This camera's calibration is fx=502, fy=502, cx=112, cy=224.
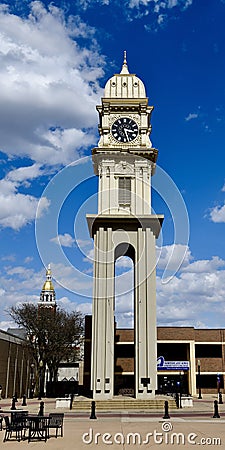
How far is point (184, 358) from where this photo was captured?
66688 mm

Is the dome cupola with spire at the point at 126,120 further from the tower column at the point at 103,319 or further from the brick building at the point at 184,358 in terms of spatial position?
the brick building at the point at 184,358

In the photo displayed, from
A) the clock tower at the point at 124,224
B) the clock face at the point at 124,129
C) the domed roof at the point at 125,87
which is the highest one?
the domed roof at the point at 125,87

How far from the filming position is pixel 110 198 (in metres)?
46.2

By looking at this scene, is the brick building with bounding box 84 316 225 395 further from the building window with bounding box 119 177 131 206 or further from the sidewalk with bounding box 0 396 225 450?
the sidewalk with bounding box 0 396 225 450

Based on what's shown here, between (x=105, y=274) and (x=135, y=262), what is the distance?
117 inches

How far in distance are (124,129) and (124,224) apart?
10.3m

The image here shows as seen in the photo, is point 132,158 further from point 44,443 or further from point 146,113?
point 44,443

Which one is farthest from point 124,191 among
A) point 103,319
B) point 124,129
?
point 103,319

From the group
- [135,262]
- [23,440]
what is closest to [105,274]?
[135,262]

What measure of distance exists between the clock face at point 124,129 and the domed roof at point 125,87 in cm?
272

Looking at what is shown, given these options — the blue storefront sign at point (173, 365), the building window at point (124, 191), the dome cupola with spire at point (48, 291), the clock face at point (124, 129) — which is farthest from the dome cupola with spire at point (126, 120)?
the dome cupola with spire at point (48, 291)

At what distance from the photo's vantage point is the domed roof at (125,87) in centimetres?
5016

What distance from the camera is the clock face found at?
48.8 meters

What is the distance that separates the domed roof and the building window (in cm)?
902
